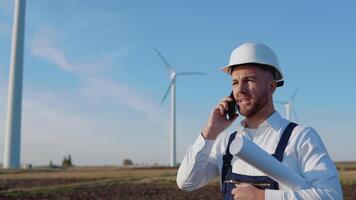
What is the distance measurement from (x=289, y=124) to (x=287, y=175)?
0.59 m

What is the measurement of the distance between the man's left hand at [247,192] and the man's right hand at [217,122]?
55cm

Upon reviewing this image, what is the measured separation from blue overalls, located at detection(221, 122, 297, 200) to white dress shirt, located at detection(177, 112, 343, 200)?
0.03m

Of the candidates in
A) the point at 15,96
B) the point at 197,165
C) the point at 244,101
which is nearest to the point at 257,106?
the point at 244,101

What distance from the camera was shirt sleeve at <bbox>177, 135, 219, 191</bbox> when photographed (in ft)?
11.9

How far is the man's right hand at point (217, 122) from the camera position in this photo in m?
3.66

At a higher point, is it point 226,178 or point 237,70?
point 237,70

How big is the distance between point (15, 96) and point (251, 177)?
6761 centimetres

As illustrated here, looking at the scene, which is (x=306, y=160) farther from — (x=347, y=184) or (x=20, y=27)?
(x=20, y=27)

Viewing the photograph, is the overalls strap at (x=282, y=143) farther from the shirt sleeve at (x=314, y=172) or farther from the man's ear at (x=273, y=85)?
the man's ear at (x=273, y=85)

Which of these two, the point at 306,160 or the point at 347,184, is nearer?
the point at 306,160

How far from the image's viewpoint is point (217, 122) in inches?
145

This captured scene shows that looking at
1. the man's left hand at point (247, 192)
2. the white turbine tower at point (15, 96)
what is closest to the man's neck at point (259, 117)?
the man's left hand at point (247, 192)

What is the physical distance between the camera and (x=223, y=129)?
3691 mm

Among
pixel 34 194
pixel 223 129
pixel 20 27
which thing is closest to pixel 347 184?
pixel 34 194
